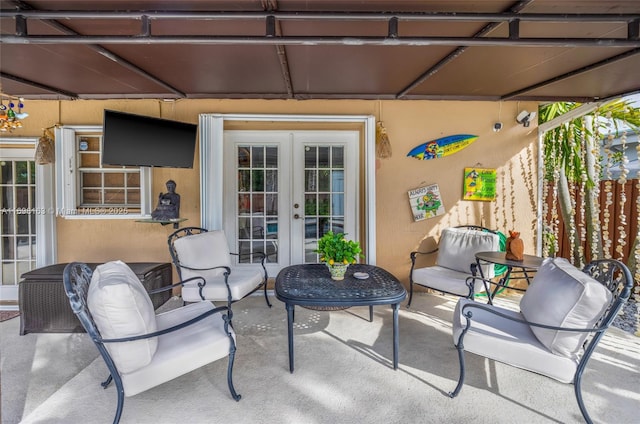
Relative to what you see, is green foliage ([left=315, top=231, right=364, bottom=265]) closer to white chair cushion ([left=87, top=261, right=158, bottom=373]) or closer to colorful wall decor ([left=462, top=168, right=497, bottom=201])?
white chair cushion ([left=87, top=261, right=158, bottom=373])

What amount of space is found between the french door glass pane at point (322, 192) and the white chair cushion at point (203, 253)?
3.92 feet

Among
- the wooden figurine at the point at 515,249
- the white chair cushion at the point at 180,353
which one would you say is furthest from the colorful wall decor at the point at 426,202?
the white chair cushion at the point at 180,353

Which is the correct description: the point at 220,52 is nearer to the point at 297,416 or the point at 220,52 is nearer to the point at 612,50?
the point at 297,416

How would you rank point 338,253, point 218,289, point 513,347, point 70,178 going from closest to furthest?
point 513,347
point 338,253
point 218,289
point 70,178

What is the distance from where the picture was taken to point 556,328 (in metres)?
1.93

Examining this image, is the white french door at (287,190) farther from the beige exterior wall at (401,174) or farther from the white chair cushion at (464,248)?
the white chair cushion at (464,248)

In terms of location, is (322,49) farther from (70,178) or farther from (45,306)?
(45,306)

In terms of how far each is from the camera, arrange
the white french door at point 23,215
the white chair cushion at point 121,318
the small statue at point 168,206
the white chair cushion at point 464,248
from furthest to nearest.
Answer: the white french door at point 23,215 → the small statue at point 168,206 → the white chair cushion at point 464,248 → the white chair cushion at point 121,318

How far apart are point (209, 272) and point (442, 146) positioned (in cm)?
330

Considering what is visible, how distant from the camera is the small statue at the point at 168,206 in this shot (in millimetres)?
3791

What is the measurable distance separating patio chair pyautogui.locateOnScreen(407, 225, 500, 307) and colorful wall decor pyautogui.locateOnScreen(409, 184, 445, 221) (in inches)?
13.7

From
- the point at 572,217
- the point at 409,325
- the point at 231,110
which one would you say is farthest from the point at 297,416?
the point at 572,217

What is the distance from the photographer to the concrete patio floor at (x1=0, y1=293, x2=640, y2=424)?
2033mm

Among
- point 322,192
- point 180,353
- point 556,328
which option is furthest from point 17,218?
point 556,328
